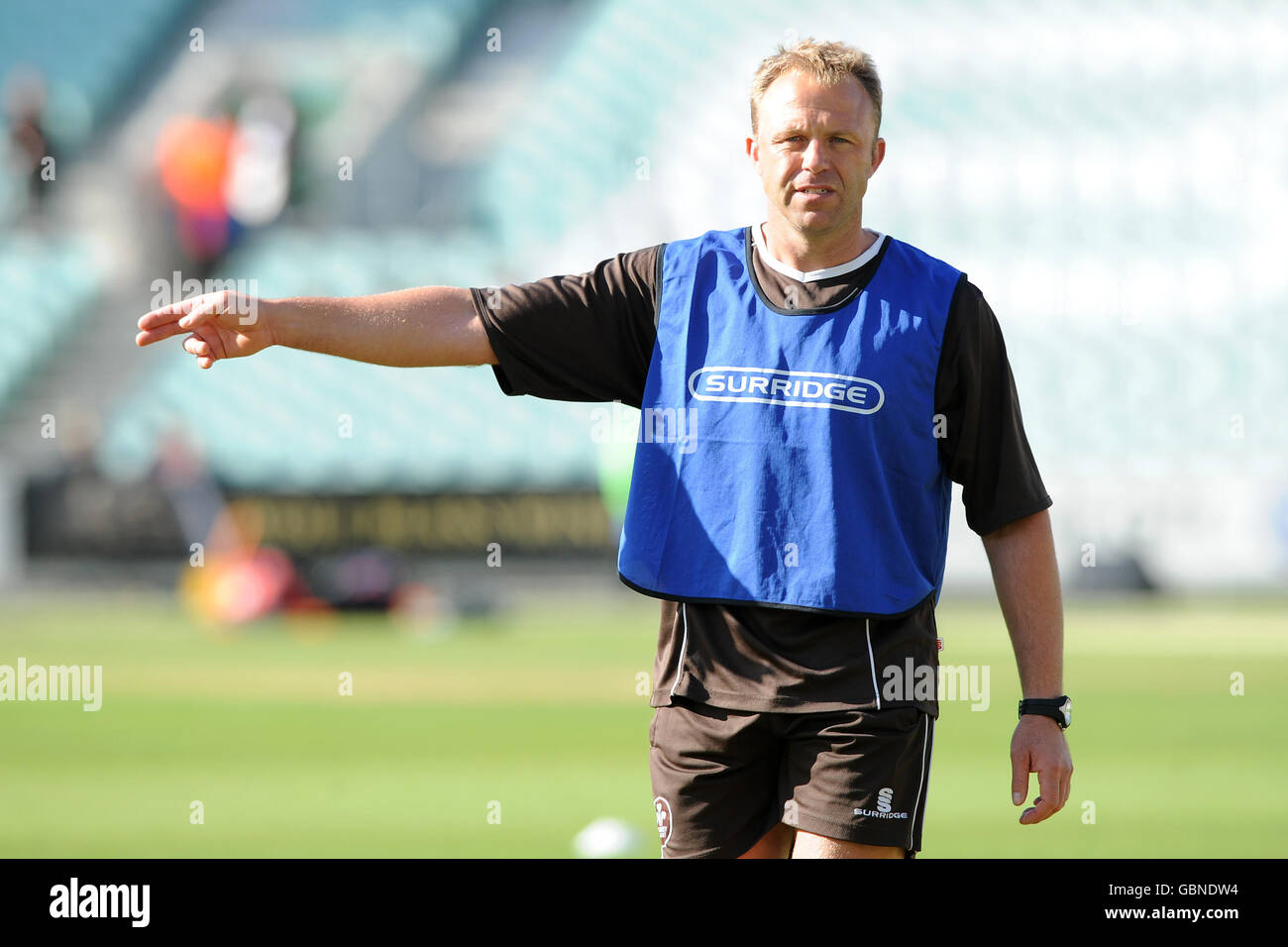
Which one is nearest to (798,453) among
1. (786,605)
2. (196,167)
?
(786,605)

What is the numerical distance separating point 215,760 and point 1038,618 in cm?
706

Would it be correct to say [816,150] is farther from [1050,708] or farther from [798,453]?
[1050,708]

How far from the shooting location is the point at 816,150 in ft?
11.9

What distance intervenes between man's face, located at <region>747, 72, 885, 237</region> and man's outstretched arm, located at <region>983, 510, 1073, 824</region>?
32.1 inches

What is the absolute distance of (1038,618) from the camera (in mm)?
3770

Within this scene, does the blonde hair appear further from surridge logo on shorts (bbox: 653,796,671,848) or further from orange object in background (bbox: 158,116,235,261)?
orange object in background (bbox: 158,116,235,261)

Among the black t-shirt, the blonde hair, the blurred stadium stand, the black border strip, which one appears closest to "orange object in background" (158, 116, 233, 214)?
the blurred stadium stand

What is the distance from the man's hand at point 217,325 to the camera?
3689 millimetres

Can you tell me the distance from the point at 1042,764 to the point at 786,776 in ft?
1.90

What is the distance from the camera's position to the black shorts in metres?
3.52

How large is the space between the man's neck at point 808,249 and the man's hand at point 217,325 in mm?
1150

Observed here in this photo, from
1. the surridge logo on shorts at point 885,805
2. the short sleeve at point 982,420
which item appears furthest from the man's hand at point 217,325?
the surridge logo on shorts at point 885,805
